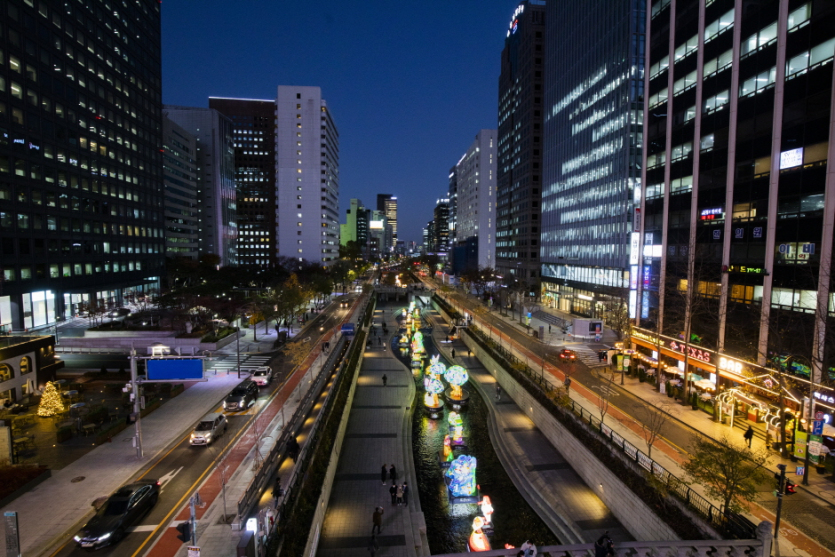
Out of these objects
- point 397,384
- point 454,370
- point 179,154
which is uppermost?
point 179,154

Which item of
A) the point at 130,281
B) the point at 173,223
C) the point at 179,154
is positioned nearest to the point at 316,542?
the point at 130,281

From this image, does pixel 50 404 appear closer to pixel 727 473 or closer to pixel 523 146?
pixel 727 473

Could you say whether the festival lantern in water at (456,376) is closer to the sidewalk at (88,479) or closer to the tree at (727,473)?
the sidewalk at (88,479)

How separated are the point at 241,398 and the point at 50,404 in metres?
11.6

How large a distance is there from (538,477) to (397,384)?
18993mm

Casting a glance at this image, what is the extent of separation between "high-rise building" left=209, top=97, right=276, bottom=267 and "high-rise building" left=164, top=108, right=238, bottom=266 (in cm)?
1977

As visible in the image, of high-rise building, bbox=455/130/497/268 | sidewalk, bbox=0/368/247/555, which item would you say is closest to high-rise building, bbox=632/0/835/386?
sidewalk, bbox=0/368/247/555

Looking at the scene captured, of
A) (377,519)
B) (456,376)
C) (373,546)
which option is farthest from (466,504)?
(456,376)

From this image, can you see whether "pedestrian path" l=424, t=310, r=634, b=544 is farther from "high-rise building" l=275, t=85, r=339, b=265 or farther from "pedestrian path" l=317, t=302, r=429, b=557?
"high-rise building" l=275, t=85, r=339, b=265

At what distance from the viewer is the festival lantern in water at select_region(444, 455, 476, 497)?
22062mm

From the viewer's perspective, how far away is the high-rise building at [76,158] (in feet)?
175

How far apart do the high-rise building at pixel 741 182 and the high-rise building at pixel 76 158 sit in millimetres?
63002

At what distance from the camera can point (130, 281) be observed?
255 ft

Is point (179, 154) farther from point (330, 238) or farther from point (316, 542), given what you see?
point (316, 542)
